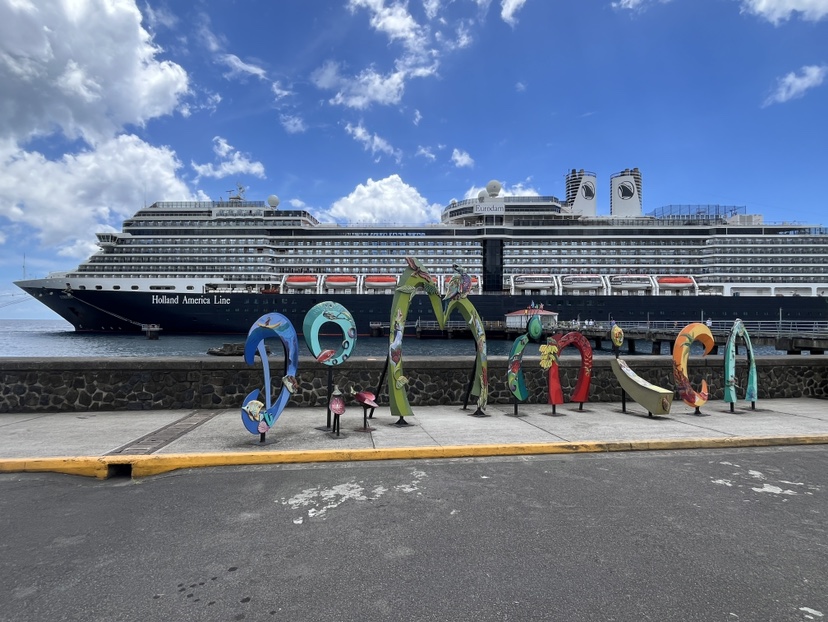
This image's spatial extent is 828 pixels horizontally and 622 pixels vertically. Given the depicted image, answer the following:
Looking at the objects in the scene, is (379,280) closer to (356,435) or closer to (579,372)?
(579,372)

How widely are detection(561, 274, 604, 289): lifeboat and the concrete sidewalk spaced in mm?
50722

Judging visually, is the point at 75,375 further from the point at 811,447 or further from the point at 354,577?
the point at 811,447

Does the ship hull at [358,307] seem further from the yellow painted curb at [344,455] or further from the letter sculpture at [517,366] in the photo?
the yellow painted curb at [344,455]

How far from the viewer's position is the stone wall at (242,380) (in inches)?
307

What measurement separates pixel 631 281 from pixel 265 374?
5990 centimetres

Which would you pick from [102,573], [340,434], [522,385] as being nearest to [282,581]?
[102,573]

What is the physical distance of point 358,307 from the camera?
5281 cm

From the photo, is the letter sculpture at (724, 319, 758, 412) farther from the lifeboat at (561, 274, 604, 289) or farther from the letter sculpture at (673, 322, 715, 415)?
the lifeboat at (561, 274, 604, 289)

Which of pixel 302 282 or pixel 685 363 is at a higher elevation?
pixel 302 282

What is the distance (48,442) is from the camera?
18.7 ft

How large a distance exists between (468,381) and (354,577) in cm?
647

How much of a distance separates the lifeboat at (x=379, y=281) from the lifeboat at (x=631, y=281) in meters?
28.6

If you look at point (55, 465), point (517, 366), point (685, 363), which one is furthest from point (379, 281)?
point (55, 465)

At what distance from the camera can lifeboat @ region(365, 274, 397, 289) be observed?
183 ft
